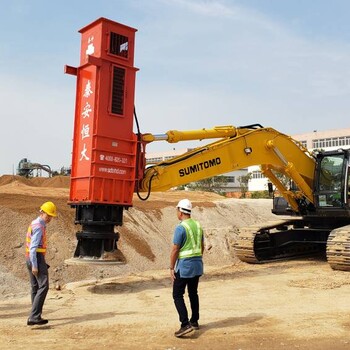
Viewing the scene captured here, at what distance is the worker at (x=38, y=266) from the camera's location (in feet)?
22.5

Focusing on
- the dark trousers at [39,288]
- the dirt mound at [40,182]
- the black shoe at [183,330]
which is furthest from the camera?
the dirt mound at [40,182]

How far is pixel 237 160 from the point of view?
38.4 ft

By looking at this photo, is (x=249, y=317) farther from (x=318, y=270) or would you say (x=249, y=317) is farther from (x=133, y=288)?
(x=318, y=270)

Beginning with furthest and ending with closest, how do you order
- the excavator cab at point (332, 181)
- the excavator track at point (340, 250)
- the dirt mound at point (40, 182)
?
1. the dirt mound at point (40, 182)
2. the excavator cab at point (332, 181)
3. the excavator track at point (340, 250)

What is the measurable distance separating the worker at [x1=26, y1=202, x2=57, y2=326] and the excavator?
183 centimetres

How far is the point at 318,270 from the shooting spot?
12.4m

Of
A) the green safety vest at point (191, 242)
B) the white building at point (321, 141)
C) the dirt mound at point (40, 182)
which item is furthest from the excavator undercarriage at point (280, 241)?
the white building at point (321, 141)

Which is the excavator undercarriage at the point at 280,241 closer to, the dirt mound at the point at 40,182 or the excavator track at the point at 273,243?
the excavator track at the point at 273,243

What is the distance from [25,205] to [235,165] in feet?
21.8

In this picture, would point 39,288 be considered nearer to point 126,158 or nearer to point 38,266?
point 38,266

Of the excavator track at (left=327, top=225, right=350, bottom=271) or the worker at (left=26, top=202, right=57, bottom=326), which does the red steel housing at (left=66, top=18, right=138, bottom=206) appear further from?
the excavator track at (left=327, top=225, right=350, bottom=271)

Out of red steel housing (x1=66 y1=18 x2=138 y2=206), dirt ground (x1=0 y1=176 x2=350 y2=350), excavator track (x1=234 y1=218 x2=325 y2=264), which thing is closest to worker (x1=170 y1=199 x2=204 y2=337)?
dirt ground (x1=0 y1=176 x2=350 y2=350)

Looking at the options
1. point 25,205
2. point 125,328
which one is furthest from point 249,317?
point 25,205

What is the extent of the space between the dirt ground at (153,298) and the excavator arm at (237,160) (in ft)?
7.17
